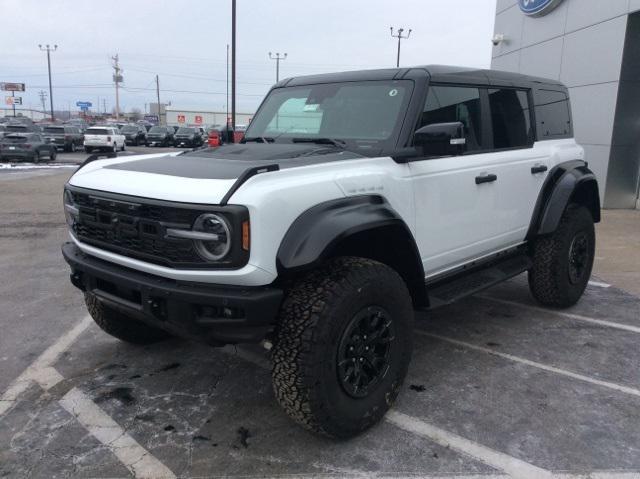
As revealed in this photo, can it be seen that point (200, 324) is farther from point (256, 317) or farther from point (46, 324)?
point (46, 324)

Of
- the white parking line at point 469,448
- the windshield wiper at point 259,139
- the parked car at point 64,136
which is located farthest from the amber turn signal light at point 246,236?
the parked car at point 64,136

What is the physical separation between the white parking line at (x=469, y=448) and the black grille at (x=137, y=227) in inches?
58.7

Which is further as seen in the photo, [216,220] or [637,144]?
[637,144]

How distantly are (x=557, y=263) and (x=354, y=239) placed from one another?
2595 mm

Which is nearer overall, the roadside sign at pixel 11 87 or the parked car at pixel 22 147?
the parked car at pixel 22 147

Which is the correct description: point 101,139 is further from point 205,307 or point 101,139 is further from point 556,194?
point 205,307

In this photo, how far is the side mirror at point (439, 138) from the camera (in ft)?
10.4

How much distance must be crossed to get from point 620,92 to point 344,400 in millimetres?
10442

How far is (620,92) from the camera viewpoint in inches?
426

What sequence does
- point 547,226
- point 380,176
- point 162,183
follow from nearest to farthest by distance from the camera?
point 162,183
point 380,176
point 547,226

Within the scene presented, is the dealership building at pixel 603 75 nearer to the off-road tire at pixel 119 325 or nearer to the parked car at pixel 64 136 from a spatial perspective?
the off-road tire at pixel 119 325

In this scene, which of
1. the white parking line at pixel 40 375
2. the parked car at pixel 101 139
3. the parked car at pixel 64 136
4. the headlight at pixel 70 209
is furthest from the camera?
the parked car at pixel 64 136

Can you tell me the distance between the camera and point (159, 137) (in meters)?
38.2

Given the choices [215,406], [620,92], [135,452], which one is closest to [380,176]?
[215,406]
